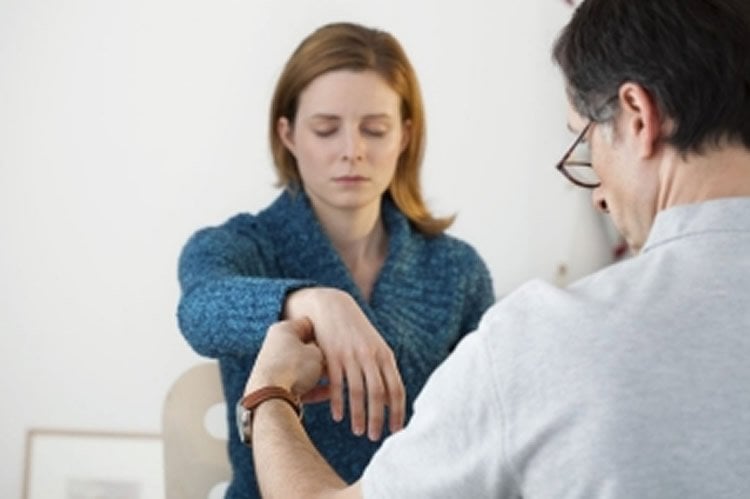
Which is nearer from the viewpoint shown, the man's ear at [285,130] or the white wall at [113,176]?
the man's ear at [285,130]

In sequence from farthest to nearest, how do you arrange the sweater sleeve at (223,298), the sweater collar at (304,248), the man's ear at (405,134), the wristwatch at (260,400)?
1. the man's ear at (405,134)
2. the sweater collar at (304,248)
3. the sweater sleeve at (223,298)
4. the wristwatch at (260,400)

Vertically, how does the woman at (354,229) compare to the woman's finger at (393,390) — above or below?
above

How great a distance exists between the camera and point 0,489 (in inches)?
108

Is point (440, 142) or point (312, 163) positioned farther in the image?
point (440, 142)

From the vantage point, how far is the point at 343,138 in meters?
1.88

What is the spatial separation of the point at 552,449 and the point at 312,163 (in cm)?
103

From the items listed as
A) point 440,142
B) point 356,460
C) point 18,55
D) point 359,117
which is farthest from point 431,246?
point 18,55

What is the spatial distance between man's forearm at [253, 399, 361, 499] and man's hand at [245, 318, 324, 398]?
4cm

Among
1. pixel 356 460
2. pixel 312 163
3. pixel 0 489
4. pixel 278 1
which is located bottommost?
pixel 0 489

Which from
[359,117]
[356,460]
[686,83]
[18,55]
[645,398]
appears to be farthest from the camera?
[18,55]

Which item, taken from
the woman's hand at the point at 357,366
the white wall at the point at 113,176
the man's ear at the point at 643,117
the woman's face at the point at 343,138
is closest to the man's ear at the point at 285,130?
the woman's face at the point at 343,138

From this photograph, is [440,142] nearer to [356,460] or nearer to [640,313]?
[356,460]

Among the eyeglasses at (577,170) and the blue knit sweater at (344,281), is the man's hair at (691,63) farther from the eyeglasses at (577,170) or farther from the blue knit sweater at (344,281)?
the blue knit sweater at (344,281)

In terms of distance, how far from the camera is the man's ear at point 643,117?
1.02 m
